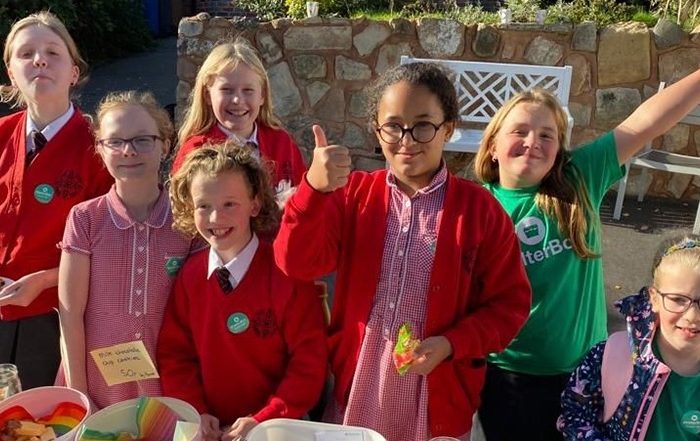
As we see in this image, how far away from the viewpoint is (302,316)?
186 cm

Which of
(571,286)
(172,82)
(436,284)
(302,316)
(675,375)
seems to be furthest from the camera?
(172,82)

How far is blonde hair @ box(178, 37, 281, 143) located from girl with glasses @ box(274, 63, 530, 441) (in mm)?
961

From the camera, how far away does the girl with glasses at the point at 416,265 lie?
5.49 feet

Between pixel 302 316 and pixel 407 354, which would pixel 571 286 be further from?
pixel 302 316

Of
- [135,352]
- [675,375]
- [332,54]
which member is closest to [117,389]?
[135,352]

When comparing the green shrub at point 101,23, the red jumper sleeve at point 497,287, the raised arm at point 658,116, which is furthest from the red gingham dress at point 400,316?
the green shrub at point 101,23

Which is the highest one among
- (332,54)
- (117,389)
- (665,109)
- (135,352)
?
(332,54)

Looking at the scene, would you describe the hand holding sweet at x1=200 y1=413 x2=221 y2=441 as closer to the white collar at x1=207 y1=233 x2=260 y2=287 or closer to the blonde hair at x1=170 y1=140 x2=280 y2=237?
the white collar at x1=207 y1=233 x2=260 y2=287

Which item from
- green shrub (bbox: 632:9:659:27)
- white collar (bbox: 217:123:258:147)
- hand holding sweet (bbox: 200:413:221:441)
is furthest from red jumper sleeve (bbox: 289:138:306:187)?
green shrub (bbox: 632:9:659:27)

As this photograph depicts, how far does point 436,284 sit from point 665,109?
987 mm

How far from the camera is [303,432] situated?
5.26 feet

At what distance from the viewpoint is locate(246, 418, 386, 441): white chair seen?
1573mm

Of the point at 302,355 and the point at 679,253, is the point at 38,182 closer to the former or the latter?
the point at 302,355

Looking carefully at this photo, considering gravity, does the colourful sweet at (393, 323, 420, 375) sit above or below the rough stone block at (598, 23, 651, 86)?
below
